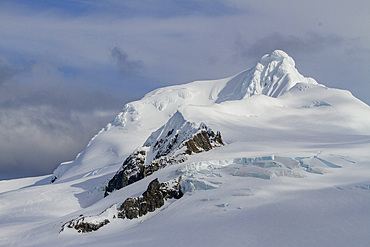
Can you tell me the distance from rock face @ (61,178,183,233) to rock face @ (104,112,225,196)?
793cm

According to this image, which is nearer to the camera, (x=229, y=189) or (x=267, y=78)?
(x=229, y=189)

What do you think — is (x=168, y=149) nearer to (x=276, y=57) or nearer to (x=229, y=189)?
(x=229, y=189)

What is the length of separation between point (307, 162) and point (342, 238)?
1716 cm

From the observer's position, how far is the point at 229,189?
1485 inches

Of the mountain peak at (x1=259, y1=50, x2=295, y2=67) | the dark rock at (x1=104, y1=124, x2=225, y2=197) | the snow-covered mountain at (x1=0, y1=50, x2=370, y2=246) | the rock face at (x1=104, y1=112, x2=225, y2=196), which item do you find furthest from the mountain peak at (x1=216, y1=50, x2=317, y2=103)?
the dark rock at (x1=104, y1=124, x2=225, y2=197)

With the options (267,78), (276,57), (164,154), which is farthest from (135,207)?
(276,57)

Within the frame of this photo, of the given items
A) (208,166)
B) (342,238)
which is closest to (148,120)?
(208,166)

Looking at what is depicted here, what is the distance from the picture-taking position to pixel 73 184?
68062 millimetres

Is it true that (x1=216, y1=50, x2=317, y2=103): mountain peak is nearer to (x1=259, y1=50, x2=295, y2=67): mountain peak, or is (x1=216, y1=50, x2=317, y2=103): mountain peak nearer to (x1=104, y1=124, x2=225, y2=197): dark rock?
(x1=259, y1=50, x2=295, y2=67): mountain peak

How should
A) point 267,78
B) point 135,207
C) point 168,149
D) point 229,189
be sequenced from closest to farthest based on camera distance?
1. point 229,189
2. point 135,207
3. point 168,149
4. point 267,78

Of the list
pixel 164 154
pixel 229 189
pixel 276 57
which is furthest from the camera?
pixel 276 57

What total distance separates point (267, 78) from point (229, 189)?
87.6 m

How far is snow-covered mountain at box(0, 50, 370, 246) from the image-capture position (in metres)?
28.2

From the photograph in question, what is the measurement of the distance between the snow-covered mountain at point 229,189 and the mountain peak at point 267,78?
29972 mm
